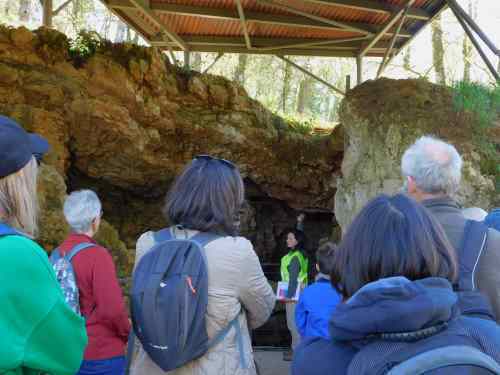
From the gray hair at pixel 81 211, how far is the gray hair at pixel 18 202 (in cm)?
134

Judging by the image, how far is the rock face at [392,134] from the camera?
18.6 ft

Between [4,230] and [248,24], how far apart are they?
9.25 m

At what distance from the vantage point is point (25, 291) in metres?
1.31

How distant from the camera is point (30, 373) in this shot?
1368 mm

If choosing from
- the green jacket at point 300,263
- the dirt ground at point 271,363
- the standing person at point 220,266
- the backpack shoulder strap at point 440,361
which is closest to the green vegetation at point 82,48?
the green jacket at point 300,263

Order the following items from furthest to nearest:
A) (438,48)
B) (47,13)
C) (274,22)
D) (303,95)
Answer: (303,95), (438,48), (274,22), (47,13)

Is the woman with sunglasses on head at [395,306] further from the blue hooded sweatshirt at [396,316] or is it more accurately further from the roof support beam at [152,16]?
the roof support beam at [152,16]

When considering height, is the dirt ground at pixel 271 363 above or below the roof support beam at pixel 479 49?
below

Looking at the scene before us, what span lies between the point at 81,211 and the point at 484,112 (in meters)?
5.29

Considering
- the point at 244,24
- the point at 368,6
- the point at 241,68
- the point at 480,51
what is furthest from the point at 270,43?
the point at 241,68

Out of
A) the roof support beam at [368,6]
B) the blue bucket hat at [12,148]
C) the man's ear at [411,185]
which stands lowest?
the man's ear at [411,185]

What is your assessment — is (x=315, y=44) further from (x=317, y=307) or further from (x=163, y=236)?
(x=163, y=236)

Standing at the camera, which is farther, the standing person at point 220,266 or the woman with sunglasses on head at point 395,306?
the standing person at point 220,266

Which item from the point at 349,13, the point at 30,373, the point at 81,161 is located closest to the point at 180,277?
the point at 30,373
